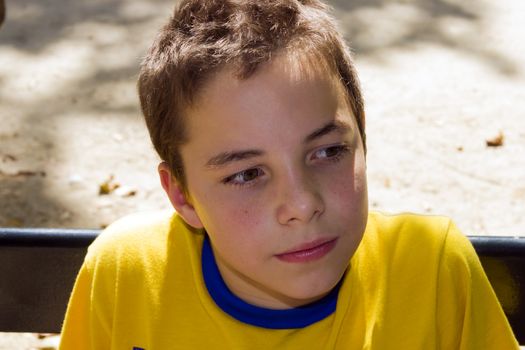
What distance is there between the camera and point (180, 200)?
6.31ft

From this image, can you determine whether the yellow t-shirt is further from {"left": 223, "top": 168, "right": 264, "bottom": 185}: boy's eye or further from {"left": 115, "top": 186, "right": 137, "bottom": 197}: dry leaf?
{"left": 115, "top": 186, "right": 137, "bottom": 197}: dry leaf

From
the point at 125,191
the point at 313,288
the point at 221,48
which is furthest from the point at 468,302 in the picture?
the point at 125,191

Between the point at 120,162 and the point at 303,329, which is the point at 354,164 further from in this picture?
the point at 120,162

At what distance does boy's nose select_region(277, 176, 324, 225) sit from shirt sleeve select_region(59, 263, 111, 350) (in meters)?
0.54

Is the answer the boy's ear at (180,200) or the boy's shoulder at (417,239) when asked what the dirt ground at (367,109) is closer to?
the boy's ear at (180,200)

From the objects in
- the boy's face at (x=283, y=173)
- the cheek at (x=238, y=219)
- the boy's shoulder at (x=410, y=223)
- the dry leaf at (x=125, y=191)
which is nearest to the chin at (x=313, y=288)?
the boy's face at (x=283, y=173)

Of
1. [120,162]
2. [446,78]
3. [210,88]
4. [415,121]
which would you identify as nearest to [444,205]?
[415,121]

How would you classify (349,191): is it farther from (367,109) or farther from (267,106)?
(367,109)

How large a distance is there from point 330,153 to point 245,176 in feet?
0.51

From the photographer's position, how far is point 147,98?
6.17 feet

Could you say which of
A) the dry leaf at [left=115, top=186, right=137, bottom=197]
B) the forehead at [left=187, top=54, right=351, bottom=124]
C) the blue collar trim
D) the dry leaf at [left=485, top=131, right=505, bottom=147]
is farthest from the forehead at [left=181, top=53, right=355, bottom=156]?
the dry leaf at [left=485, top=131, right=505, bottom=147]

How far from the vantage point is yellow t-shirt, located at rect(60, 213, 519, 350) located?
1.81 m

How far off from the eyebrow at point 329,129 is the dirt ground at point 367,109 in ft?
5.42

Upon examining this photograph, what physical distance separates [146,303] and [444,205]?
1.83 meters
